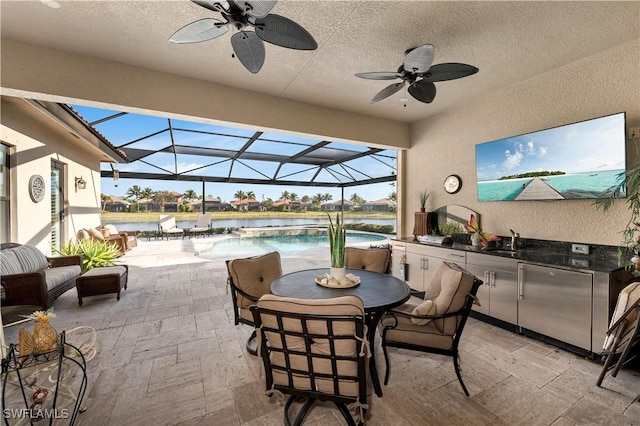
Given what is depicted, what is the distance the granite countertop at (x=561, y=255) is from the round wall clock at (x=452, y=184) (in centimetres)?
118

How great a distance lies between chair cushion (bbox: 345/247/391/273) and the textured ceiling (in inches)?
88.1

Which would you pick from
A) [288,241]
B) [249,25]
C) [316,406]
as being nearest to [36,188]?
[249,25]

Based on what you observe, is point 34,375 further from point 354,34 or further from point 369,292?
A: point 354,34

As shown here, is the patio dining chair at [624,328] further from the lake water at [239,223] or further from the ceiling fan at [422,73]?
the lake water at [239,223]

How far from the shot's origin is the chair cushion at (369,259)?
3.22 meters

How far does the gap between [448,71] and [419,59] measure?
370mm

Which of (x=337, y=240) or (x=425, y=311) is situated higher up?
(x=337, y=240)

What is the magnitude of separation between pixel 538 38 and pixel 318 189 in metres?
11.7

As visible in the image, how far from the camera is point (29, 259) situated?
3.63m

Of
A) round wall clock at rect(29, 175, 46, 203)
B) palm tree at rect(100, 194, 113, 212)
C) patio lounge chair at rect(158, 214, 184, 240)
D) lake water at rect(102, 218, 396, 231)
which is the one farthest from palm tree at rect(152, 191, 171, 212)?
round wall clock at rect(29, 175, 46, 203)

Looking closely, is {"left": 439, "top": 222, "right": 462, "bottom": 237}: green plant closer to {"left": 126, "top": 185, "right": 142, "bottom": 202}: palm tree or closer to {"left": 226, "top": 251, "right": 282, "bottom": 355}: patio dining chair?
{"left": 226, "top": 251, "right": 282, "bottom": 355}: patio dining chair

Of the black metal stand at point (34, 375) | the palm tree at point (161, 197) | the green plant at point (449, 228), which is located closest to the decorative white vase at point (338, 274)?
the black metal stand at point (34, 375)

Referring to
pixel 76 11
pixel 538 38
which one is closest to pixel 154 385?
pixel 76 11

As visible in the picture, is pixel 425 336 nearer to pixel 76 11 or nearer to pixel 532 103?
pixel 532 103
